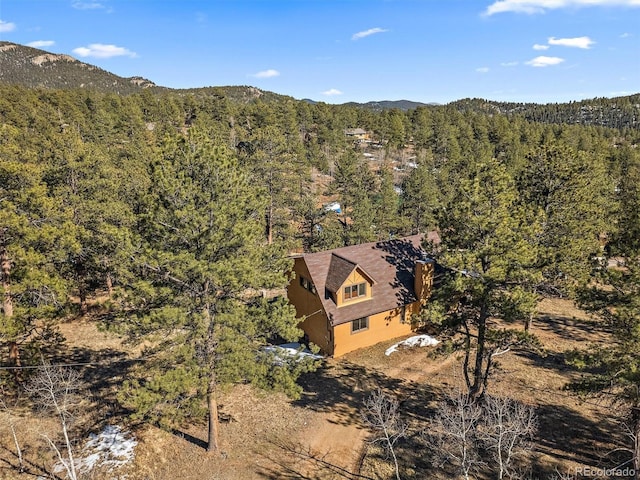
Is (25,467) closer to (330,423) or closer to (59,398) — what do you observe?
(59,398)

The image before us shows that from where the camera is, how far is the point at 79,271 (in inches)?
1158

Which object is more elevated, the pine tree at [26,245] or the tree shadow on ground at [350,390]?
the pine tree at [26,245]

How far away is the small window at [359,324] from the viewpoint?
28.7m

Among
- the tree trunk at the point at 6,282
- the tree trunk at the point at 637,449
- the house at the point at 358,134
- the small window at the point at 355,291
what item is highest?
the house at the point at 358,134

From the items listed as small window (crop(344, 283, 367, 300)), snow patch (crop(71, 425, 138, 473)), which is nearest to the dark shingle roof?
small window (crop(344, 283, 367, 300))

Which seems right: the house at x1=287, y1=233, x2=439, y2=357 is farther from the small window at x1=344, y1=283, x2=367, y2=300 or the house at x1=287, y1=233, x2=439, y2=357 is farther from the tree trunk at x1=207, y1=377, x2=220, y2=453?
the tree trunk at x1=207, y1=377, x2=220, y2=453

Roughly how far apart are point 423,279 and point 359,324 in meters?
6.55

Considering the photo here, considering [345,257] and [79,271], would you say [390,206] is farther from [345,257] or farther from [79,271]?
Result: [79,271]

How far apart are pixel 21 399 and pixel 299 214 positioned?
28.7 m

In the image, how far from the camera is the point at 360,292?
2922cm

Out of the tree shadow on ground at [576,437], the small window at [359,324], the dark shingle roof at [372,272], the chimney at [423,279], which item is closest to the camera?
the tree shadow on ground at [576,437]

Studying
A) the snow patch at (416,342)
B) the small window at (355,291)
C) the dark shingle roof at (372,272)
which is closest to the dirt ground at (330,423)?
the snow patch at (416,342)

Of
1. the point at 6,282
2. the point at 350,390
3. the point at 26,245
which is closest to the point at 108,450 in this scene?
the point at 6,282

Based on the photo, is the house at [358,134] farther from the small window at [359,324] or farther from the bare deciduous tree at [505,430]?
the bare deciduous tree at [505,430]
